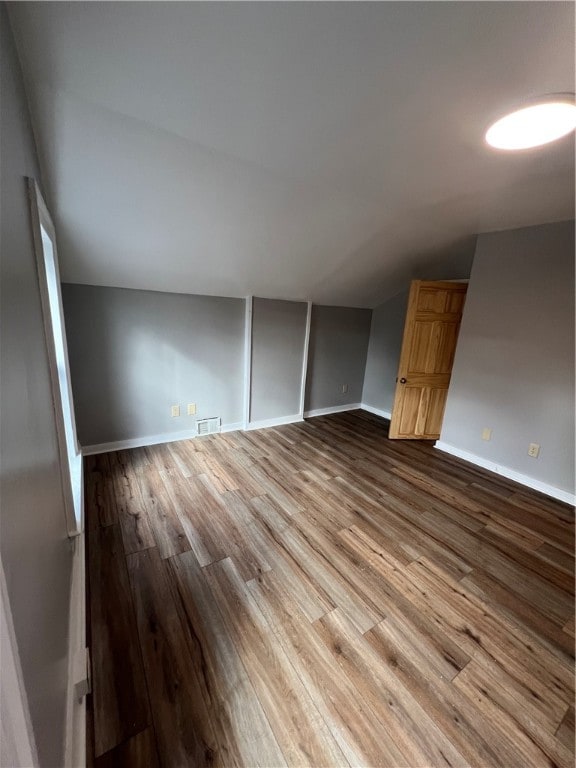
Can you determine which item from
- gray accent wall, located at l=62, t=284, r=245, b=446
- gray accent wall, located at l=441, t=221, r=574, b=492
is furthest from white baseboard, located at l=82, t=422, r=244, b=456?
gray accent wall, located at l=441, t=221, r=574, b=492

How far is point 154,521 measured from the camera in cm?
204

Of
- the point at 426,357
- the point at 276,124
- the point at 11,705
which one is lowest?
the point at 11,705

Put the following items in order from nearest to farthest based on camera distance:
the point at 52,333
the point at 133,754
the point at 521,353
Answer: the point at 133,754
the point at 52,333
the point at 521,353

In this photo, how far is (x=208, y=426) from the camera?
348cm

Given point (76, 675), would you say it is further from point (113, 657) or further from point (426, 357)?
point (426, 357)

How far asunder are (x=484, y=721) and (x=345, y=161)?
2695 mm

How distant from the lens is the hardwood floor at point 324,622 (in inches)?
41.4

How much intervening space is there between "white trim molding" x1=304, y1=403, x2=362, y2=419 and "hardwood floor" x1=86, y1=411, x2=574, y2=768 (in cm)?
178

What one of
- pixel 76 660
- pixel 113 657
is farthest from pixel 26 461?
pixel 113 657

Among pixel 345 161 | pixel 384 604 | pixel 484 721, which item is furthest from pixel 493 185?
pixel 484 721

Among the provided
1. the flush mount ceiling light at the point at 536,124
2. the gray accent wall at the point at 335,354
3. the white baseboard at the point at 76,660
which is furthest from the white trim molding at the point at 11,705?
the gray accent wall at the point at 335,354

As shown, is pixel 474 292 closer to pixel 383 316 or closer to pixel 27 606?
pixel 383 316

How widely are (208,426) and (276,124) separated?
9.41 feet

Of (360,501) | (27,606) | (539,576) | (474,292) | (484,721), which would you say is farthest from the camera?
(474,292)
